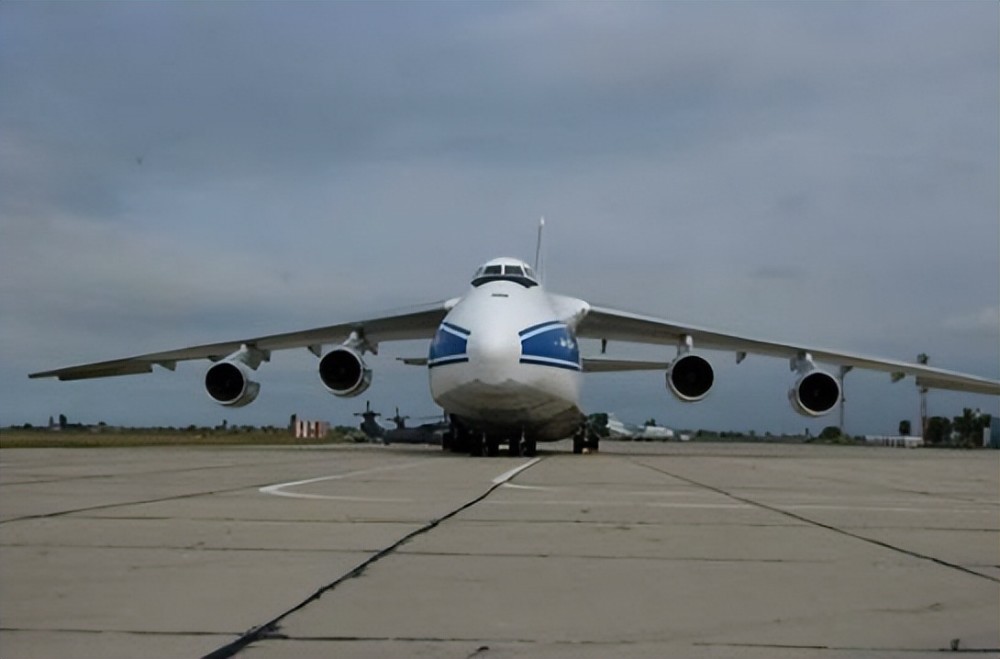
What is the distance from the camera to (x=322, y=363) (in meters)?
21.7

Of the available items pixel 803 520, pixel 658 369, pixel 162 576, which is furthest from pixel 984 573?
pixel 658 369

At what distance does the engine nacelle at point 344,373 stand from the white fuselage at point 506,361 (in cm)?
201

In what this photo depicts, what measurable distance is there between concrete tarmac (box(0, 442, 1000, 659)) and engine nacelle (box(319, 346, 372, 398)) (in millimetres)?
12270

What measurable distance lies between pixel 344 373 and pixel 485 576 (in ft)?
57.0

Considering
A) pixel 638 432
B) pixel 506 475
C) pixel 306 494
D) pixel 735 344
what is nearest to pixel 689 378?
pixel 735 344

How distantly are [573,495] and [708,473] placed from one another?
213 inches

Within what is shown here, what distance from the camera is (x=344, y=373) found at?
2183 cm

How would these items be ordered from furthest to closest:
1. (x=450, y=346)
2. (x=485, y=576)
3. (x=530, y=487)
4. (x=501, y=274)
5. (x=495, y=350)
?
1. (x=501, y=274)
2. (x=450, y=346)
3. (x=495, y=350)
4. (x=530, y=487)
5. (x=485, y=576)

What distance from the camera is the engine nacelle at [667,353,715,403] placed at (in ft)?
69.4

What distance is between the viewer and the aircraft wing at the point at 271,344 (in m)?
22.5

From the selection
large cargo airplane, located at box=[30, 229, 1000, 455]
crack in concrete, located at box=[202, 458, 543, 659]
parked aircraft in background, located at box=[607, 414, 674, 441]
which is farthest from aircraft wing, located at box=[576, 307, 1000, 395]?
parked aircraft in background, located at box=[607, 414, 674, 441]

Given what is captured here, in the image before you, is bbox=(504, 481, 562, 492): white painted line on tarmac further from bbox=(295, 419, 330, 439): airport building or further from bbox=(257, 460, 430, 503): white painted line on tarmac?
bbox=(295, 419, 330, 439): airport building

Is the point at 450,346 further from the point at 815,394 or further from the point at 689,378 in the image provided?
the point at 815,394

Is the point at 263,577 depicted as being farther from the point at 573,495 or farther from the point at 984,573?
the point at 573,495
